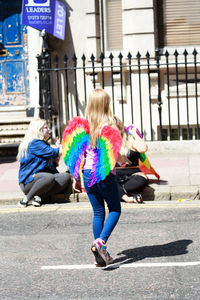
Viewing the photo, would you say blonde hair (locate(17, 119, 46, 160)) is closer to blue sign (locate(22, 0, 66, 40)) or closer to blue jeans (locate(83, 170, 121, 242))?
blue jeans (locate(83, 170, 121, 242))

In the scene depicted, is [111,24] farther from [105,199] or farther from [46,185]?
[105,199]

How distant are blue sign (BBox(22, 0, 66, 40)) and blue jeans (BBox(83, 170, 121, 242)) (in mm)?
7671

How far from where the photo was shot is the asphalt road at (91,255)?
A: 4891mm

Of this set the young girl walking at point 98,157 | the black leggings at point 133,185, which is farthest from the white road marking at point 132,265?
the black leggings at point 133,185

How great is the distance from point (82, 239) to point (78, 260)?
0.76m

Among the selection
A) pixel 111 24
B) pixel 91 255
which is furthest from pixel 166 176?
pixel 111 24

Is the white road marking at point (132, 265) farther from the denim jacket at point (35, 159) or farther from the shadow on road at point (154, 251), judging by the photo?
the denim jacket at point (35, 159)

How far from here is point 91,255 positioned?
19.4 feet

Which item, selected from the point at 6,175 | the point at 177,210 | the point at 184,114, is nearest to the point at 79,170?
the point at 177,210

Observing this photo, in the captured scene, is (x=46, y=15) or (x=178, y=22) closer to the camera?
(x=46, y=15)

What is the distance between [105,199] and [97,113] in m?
0.78

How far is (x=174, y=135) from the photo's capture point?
13.7 metres

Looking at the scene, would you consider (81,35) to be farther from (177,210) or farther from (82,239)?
(82,239)

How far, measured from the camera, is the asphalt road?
16.0 ft
